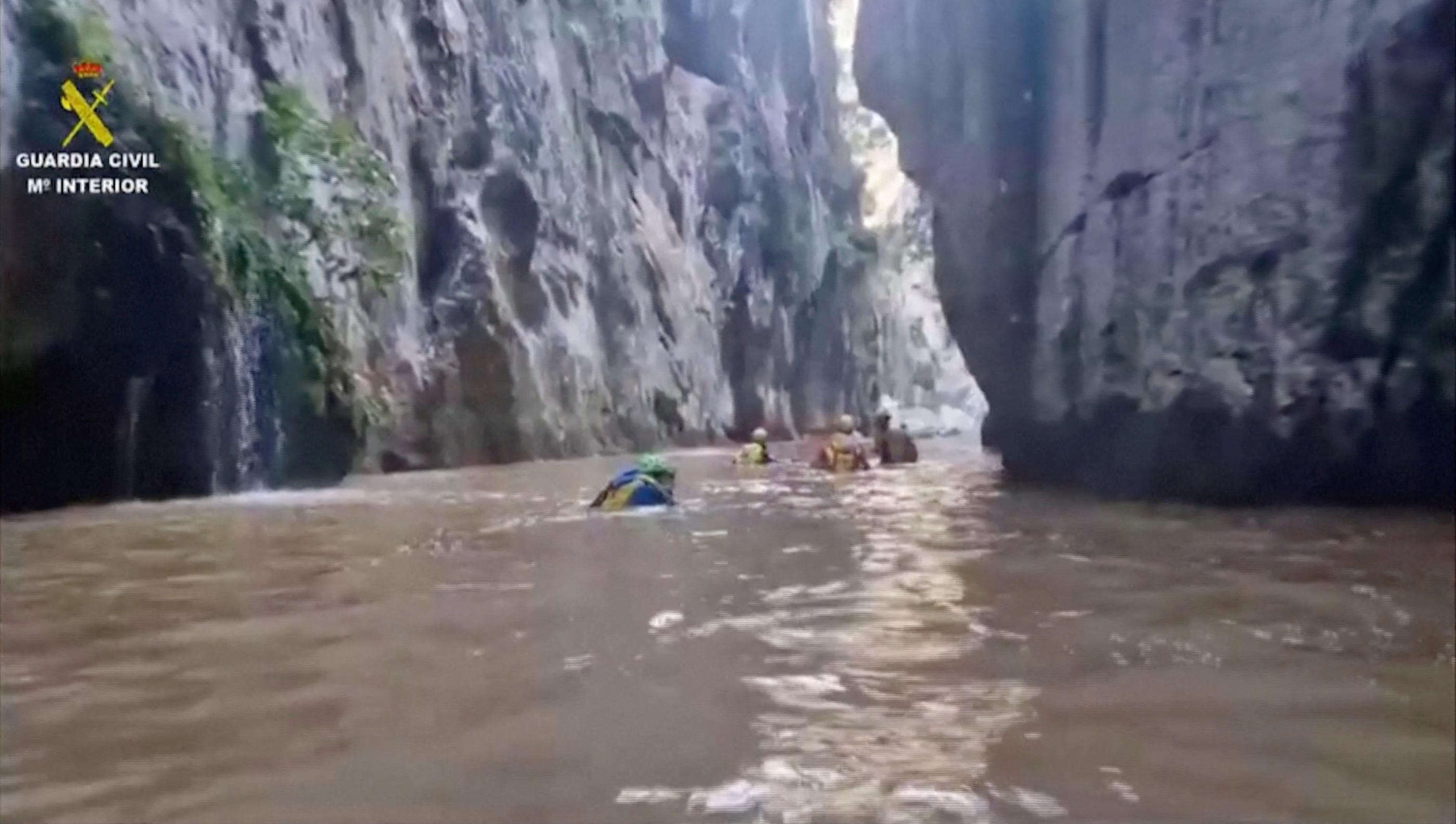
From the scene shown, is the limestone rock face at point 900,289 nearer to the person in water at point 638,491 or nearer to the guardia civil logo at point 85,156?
the person in water at point 638,491

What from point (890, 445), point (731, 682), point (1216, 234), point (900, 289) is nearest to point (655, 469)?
point (1216, 234)

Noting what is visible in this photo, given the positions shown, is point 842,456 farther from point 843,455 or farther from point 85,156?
point 85,156

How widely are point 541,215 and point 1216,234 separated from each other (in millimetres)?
10878

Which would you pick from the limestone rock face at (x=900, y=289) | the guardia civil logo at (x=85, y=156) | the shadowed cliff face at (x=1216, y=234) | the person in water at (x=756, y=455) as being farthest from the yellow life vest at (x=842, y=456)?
the limestone rock face at (x=900, y=289)

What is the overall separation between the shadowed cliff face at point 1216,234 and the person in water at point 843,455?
1419mm

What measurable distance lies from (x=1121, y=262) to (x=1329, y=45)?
2424 mm

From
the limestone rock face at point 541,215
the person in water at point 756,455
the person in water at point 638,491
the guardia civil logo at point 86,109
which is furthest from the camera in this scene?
the person in water at point 756,455

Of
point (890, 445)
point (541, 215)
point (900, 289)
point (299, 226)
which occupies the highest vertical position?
point (900, 289)

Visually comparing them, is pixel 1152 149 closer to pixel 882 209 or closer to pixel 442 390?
pixel 442 390

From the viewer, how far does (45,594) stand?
370cm

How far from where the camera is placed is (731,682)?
2.63m

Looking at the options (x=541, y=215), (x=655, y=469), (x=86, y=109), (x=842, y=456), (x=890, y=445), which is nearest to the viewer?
(x=86, y=109)

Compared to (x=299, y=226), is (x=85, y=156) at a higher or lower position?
lower

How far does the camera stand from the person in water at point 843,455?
11.0m
